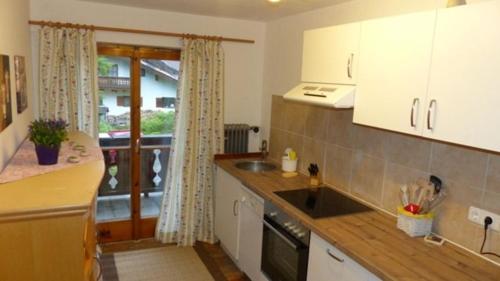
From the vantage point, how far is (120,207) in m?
3.89

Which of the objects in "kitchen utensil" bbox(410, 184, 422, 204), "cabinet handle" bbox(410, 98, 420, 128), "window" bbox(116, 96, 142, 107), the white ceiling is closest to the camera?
"cabinet handle" bbox(410, 98, 420, 128)

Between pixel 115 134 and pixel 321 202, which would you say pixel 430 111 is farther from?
pixel 115 134

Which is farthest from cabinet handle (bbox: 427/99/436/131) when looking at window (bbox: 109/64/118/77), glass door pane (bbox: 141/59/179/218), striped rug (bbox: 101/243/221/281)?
window (bbox: 109/64/118/77)

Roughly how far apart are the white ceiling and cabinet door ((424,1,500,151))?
1.33m

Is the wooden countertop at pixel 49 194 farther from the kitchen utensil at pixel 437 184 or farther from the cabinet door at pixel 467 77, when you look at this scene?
the kitchen utensil at pixel 437 184

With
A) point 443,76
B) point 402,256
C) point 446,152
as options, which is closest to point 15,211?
point 402,256

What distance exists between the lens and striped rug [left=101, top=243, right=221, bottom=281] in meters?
3.21

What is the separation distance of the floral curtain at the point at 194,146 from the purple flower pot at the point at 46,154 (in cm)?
181

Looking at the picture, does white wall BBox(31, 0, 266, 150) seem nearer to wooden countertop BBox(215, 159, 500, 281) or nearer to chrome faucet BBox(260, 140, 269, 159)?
chrome faucet BBox(260, 140, 269, 159)

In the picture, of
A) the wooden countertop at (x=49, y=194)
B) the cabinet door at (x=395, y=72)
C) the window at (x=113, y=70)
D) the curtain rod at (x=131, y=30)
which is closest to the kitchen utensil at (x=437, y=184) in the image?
the cabinet door at (x=395, y=72)

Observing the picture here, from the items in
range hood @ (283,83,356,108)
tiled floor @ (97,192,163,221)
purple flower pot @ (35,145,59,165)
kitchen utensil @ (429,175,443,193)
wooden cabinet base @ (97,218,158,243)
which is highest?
range hood @ (283,83,356,108)

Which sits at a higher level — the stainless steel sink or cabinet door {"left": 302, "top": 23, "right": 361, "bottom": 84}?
cabinet door {"left": 302, "top": 23, "right": 361, "bottom": 84}

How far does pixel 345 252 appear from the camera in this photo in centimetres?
189

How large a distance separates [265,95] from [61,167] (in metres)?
2.53
